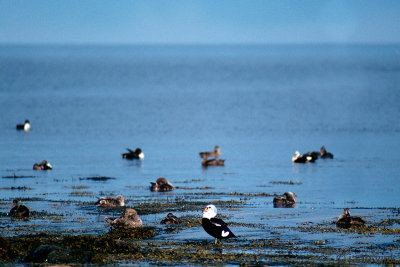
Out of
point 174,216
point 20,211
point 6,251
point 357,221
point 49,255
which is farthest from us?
point 20,211

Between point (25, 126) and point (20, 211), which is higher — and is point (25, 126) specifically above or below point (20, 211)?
above

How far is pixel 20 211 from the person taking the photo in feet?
80.8

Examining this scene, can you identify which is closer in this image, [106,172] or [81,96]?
[106,172]

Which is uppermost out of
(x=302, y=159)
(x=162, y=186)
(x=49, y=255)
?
(x=302, y=159)

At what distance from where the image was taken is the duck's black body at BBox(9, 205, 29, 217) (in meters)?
24.6

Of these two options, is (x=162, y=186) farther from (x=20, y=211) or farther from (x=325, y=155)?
(x=325, y=155)

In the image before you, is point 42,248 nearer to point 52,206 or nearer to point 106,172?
point 52,206

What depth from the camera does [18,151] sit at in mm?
51062

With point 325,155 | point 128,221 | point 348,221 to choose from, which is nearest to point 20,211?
point 128,221

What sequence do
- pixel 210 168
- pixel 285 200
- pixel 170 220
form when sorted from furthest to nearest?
pixel 210 168
pixel 285 200
pixel 170 220

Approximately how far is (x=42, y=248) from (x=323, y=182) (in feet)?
65.0

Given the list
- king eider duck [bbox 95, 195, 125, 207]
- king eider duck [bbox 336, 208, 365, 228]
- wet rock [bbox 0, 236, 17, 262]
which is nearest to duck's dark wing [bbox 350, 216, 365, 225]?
king eider duck [bbox 336, 208, 365, 228]

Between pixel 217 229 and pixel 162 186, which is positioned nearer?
pixel 217 229

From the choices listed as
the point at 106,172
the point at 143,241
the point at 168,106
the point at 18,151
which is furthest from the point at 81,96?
the point at 143,241
